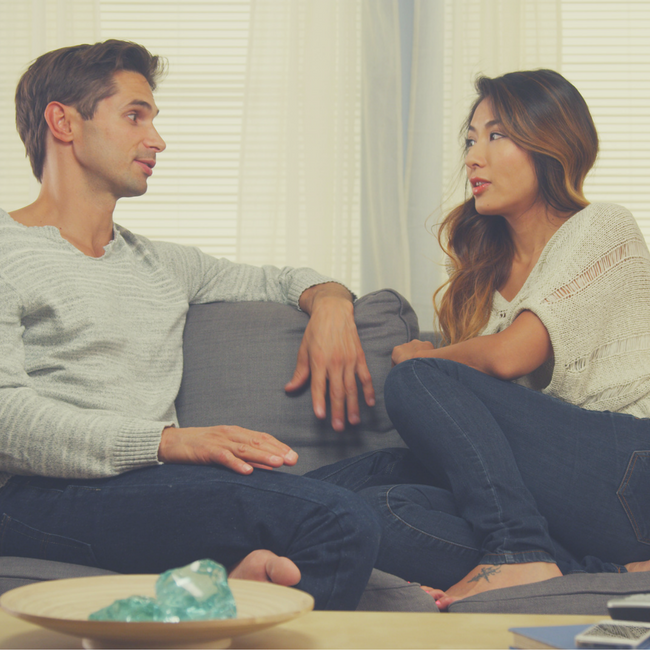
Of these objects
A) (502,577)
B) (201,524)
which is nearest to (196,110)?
(201,524)

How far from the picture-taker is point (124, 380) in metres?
1.25

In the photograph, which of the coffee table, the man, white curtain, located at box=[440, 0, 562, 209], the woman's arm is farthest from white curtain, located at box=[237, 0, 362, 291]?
the coffee table

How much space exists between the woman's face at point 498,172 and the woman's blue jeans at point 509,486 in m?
0.50

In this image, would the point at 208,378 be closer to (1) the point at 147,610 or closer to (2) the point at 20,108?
(2) the point at 20,108

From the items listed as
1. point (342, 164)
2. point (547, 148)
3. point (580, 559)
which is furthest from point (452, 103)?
point (580, 559)

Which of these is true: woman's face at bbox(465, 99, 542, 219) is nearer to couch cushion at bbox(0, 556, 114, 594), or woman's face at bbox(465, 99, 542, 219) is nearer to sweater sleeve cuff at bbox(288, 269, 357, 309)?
sweater sleeve cuff at bbox(288, 269, 357, 309)

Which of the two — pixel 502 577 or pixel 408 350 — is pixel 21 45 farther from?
pixel 502 577

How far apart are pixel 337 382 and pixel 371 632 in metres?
0.80

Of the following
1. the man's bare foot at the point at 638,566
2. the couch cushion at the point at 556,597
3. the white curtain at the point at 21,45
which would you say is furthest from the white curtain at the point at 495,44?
the couch cushion at the point at 556,597

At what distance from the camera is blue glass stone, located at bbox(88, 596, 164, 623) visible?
1.64 feet

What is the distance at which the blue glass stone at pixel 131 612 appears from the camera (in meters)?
0.50

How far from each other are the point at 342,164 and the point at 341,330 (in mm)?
977

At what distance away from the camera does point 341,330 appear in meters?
1.42

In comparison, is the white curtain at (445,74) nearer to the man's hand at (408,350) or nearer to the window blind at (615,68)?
the window blind at (615,68)
